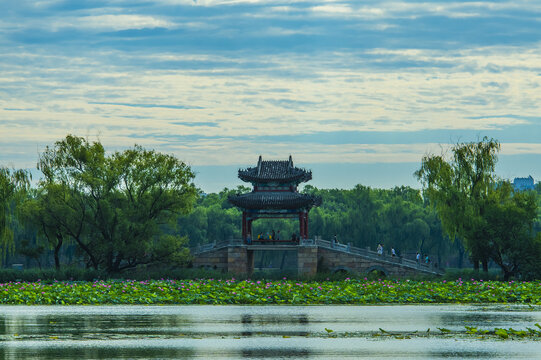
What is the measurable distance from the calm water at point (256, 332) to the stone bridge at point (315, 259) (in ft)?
78.8

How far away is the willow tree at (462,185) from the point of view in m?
48.6

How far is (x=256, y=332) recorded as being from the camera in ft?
65.1

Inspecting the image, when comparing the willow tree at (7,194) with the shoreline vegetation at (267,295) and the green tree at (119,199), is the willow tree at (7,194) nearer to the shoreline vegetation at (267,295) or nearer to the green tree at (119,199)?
the green tree at (119,199)

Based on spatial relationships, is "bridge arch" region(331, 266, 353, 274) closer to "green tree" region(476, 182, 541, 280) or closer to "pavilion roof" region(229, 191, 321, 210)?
"pavilion roof" region(229, 191, 321, 210)

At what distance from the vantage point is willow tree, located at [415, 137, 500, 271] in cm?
4859

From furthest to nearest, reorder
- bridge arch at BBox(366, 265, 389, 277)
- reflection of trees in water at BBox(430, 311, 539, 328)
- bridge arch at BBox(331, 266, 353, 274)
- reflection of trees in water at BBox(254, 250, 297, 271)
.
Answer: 1. reflection of trees in water at BBox(254, 250, 297, 271)
2. bridge arch at BBox(331, 266, 353, 274)
3. bridge arch at BBox(366, 265, 389, 277)
4. reflection of trees in water at BBox(430, 311, 539, 328)

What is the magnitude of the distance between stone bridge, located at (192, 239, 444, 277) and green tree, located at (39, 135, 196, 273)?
11.7 feet

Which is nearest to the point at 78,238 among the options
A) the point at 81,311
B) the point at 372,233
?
the point at 81,311

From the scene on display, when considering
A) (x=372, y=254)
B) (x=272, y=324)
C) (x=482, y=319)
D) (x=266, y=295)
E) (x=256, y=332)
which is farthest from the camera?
(x=372, y=254)

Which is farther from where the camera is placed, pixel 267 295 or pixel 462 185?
pixel 462 185

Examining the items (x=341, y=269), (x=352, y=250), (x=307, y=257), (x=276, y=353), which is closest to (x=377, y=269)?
(x=341, y=269)

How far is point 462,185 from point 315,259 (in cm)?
978

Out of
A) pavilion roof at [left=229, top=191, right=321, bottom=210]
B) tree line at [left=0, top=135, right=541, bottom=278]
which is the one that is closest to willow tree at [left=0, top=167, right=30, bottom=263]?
tree line at [left=0, top=135, right=541, bottom=278]

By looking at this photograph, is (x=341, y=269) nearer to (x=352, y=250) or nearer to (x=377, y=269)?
(x=352, y=250)
